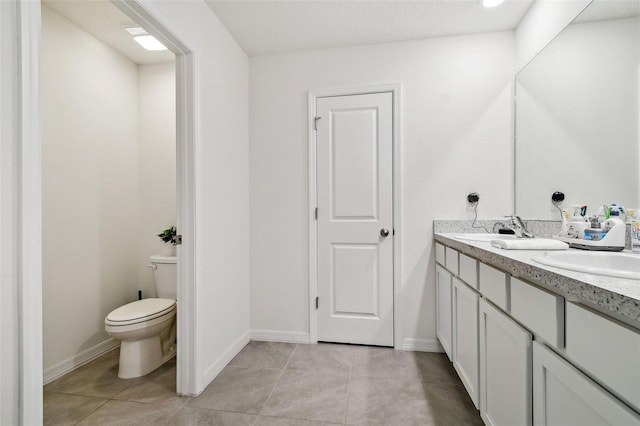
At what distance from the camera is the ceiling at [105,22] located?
183cm

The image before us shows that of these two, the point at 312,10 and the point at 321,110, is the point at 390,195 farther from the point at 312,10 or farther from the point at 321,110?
the point at 312,10

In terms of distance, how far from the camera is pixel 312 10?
1.87 meters

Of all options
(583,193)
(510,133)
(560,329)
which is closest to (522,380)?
(560,329)

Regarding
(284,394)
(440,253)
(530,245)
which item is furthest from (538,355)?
(284,394)

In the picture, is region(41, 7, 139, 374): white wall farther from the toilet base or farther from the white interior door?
the white interior door

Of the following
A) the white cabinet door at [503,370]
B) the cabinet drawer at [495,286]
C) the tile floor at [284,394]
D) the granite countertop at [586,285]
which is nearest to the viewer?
the granite countertop at [586,285]

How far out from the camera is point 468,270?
1.44 meters

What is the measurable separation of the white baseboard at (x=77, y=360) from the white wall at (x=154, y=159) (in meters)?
0.46

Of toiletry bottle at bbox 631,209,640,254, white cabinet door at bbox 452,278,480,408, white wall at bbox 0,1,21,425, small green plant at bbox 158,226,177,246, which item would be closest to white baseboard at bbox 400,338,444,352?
white cabinet door at bbox 452,278,480,408

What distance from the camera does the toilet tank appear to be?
7.27 ft

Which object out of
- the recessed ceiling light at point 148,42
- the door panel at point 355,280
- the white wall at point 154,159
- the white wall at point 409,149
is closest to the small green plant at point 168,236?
the white wall at point 154,159

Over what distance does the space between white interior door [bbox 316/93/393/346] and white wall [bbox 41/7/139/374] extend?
1.70m

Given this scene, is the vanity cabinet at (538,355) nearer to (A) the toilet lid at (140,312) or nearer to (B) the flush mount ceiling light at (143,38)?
(A) the toilet lid at (140,312)

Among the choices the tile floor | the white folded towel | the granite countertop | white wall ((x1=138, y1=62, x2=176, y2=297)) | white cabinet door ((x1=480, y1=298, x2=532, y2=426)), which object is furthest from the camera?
white wall ((x1=138, y1=62, x2=176, y2=297))
